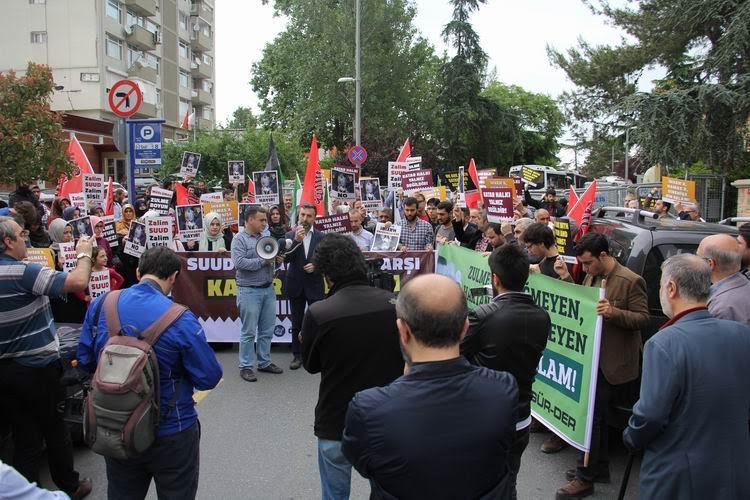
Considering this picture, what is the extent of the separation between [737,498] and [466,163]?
1599 inches

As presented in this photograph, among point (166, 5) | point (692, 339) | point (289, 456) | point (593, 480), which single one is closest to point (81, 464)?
point (289, 456)

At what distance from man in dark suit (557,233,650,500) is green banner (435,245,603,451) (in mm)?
95

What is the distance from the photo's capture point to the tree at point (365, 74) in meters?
37.5

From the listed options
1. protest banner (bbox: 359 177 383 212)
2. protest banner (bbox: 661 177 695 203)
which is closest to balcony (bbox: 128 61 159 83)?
protest banner (bbox: 359 177 383 212)

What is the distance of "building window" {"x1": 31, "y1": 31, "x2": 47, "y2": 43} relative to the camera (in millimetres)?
41938

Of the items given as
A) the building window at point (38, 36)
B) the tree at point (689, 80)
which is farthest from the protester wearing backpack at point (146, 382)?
the building window at point (38, 36)

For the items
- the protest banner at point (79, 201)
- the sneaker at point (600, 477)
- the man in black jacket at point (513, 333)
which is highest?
the protest banner at point (79, 201)

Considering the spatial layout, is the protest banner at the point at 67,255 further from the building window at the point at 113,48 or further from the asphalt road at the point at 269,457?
the building window at the point at 113,48

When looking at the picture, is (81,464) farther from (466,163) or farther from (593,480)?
(466,163)

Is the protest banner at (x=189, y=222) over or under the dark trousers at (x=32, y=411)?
over

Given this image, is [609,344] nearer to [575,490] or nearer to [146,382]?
[575,490]

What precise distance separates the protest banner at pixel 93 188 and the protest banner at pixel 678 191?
10891mm

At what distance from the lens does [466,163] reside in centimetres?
4241

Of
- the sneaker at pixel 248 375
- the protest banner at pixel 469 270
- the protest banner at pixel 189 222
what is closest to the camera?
the protest banner at pixel 469 270
